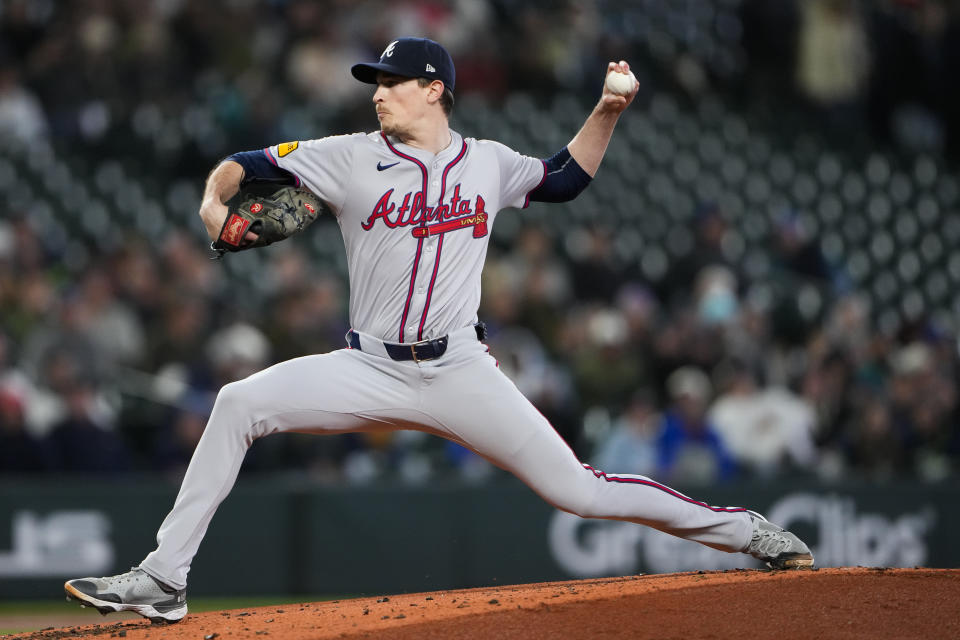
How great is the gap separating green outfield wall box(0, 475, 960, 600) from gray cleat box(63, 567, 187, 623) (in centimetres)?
426

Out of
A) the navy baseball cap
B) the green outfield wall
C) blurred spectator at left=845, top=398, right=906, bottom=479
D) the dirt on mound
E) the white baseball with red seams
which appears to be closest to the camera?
the dirt on mound

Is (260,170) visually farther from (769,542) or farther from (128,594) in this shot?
(769,542)

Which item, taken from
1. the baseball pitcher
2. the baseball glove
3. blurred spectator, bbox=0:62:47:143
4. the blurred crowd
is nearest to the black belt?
the baseball pitcher

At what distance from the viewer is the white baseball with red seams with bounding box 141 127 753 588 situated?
4418mm

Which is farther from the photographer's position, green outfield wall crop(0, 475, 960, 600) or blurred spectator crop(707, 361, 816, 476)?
blurred spectator crop(707, 361, 816, 476)

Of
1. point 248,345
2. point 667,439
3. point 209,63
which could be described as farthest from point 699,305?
point 209,63

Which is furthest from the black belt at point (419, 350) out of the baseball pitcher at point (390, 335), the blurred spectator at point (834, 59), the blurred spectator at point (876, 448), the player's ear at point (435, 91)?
the blurred spectator at point (834, 59)

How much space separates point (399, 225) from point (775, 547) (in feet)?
6.03

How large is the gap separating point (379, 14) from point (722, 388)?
5.25 meters

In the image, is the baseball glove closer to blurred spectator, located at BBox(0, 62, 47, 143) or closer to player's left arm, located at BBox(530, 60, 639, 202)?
player's left arm, located at BBox(530, 60, 639, 202)

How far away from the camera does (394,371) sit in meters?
4.50

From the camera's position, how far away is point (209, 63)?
38.9ft

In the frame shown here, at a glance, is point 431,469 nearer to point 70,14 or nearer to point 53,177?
point 53,177

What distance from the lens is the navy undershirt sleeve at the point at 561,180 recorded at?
488 centimetres
